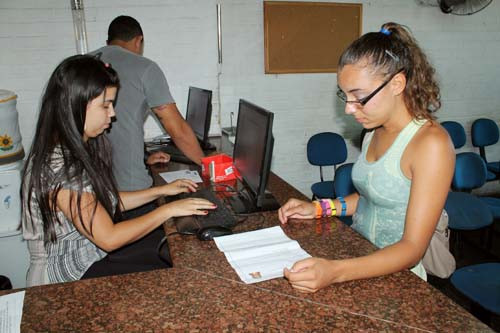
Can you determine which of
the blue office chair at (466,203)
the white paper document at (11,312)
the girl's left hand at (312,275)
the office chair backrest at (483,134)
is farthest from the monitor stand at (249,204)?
the office chair backrest at (483,134)

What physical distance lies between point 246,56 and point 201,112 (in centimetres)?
97

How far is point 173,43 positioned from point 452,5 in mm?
2866

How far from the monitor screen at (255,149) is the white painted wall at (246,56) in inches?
76.2

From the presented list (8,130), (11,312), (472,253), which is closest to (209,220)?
(11,312)

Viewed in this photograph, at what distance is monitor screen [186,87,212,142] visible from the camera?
3.05 metres

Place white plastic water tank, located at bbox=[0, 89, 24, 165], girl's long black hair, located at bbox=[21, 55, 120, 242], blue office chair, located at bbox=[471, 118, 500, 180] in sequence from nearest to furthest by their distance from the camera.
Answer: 1. girl's long black hair, located at bbox=[21, 55, 120, 242]
2. white plastic water tank, located at bbox=[0, 89, 24, 165]
3. blue office chair, located at bbox=[471, 118, 500, 180]

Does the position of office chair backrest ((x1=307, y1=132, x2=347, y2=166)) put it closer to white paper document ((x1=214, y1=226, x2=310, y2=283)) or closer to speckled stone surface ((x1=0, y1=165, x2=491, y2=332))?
white paper document ((x1=214, y1=226, x2=310, y2=283))

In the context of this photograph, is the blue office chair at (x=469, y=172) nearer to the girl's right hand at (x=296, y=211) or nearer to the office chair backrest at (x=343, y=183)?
the office chair backrest at (x=343, y=183)

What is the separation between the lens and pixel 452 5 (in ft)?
13.5

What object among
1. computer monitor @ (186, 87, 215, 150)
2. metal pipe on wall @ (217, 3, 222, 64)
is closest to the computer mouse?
computer monitor @ (186, 87, 215, 150)

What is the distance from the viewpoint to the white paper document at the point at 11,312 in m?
0.98

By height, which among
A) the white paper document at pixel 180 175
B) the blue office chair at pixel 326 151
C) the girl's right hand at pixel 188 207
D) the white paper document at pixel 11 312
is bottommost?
the blue office chair at pixel 326 151

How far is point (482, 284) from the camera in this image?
6.02 feet

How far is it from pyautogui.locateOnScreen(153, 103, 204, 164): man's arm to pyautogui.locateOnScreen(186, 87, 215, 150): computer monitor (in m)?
0.40
